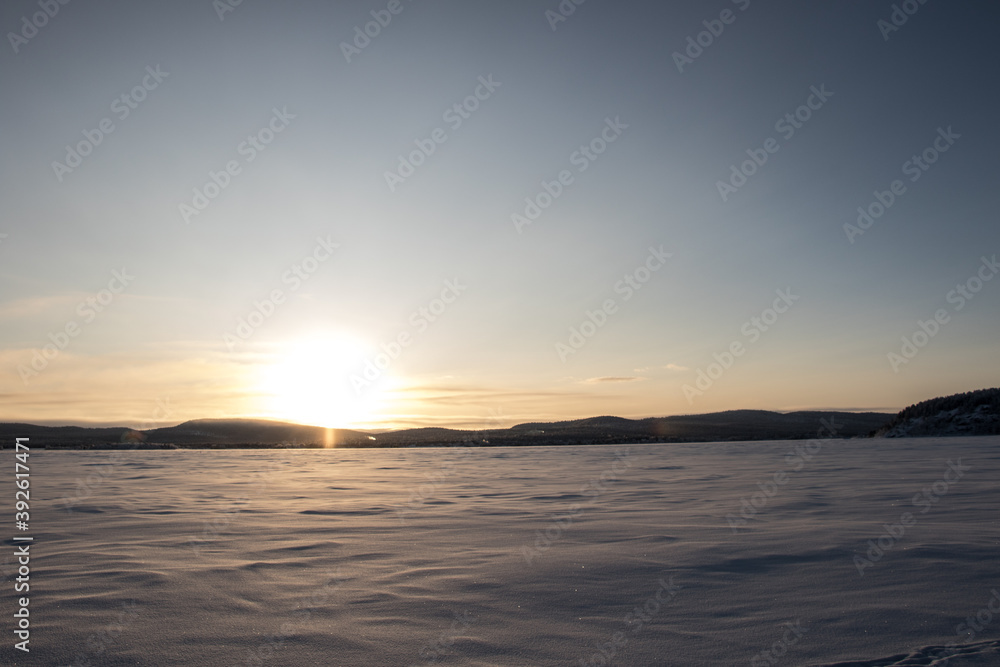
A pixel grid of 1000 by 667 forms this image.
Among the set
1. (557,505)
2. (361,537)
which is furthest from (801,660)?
(557,505)

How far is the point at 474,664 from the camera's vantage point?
10.1 feet

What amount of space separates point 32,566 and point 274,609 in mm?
2791

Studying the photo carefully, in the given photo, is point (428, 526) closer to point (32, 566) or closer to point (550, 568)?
point (550, 568)

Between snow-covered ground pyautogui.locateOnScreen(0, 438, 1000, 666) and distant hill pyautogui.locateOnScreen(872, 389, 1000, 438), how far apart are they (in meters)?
30.3
